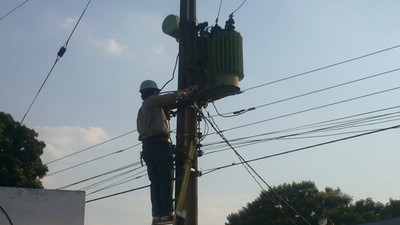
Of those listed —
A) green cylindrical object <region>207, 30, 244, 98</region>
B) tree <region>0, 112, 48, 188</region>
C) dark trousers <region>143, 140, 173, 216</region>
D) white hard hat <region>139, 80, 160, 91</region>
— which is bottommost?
dark trousers <region>143, 140, 173, 216</region>

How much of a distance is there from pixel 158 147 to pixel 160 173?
12.9 inches

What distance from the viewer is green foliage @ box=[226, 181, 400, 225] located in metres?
42.1

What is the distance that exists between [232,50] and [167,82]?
1107 millimetres

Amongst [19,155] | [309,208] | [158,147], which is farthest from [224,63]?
[309,208]

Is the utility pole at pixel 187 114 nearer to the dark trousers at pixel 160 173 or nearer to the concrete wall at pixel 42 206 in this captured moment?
the dark trousers at pixel 160 173

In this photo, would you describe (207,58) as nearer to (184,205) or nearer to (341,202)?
(184,205)

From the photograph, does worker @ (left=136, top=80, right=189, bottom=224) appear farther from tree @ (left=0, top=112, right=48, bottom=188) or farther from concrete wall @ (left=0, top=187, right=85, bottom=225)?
tree @ (left=0, top=112, right=48, bottom=188)

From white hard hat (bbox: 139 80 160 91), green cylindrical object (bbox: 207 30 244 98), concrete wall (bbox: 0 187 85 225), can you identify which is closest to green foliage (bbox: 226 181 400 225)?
concrete wall (bbox: 0 187 85 225)

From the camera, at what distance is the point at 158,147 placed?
6918mm

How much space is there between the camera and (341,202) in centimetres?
4366

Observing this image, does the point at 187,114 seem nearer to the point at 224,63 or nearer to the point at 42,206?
the point at 224,63

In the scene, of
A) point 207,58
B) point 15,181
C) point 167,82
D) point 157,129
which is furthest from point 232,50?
point 15,181

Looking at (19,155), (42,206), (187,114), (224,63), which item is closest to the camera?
(187,114)

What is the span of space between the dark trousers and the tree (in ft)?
59.5
